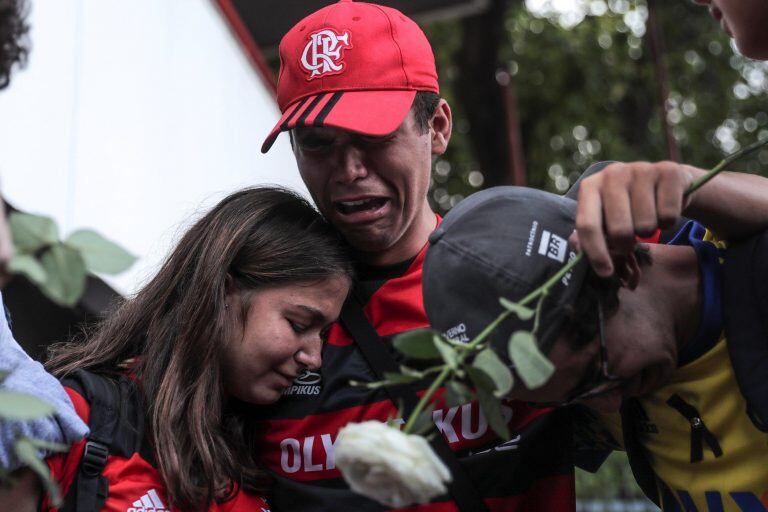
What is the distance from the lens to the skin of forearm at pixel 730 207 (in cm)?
165

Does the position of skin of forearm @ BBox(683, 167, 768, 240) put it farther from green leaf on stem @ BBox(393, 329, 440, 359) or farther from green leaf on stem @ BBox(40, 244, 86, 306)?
green leaf on stem @ BBox(40, 244, 86, 306)

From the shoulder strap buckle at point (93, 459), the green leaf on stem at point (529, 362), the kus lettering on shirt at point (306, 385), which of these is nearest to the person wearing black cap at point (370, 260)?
the kus lettering on shirt at point (306, 385)

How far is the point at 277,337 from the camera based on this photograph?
7.14ft

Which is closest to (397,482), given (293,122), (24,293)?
(293,122)

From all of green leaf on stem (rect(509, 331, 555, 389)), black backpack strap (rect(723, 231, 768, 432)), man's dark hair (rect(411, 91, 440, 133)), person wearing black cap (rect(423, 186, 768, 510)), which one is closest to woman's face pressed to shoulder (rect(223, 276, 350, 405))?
man's dark hair (rect(411, 91, 440, 133))

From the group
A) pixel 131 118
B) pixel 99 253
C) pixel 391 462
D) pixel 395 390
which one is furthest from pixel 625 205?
pixel 131 118

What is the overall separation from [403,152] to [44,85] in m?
2.25

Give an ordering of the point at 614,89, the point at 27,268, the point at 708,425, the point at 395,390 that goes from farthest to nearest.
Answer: the point at 614,89 < the point at 395,390 < the point at 708,425 < the point at 27,268

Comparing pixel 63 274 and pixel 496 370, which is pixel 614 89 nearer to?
pixel 496 370

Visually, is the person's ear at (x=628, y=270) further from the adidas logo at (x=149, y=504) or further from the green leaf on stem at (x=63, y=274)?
the adidas logo at (x=149, y=504)

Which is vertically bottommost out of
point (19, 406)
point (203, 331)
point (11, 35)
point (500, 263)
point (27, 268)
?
point (203, 331)

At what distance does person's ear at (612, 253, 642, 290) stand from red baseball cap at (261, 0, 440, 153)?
2.46 feet

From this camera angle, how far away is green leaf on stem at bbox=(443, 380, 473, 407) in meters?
1.26

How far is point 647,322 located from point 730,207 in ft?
0.73
